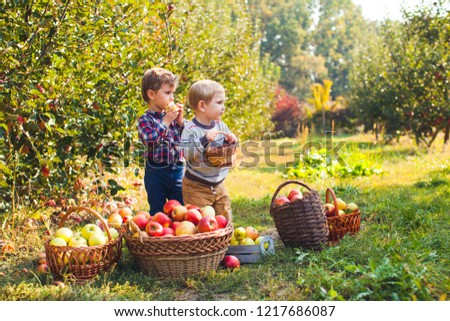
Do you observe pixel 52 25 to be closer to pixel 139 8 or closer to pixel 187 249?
pixel 139 8

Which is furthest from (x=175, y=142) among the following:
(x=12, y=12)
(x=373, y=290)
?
(x=373, y=290)

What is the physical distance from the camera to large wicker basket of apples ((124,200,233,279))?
3.38 m

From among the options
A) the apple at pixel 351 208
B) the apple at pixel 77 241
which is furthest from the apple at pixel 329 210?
the apple at pixel 77 241

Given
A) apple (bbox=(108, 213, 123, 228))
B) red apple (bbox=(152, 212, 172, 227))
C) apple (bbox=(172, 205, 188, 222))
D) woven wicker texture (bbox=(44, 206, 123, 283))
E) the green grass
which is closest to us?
the green grass

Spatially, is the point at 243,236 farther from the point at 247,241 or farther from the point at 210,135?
the point at 210,135

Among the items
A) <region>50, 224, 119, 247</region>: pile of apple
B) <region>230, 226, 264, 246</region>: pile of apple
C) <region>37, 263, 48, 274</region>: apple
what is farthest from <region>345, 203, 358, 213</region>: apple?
<region>37, 263, 48, 274</region>: apple

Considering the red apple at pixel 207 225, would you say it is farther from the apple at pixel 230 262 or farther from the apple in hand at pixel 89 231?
the apple in hand at pixel 89 231

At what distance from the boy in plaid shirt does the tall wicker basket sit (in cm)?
105

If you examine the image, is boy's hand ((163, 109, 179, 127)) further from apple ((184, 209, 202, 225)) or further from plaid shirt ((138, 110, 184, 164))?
apple ((184, 209, 202, 225))

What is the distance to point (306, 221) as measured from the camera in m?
3.85

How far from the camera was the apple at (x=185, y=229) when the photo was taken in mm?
3482

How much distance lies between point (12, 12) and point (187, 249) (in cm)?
240
